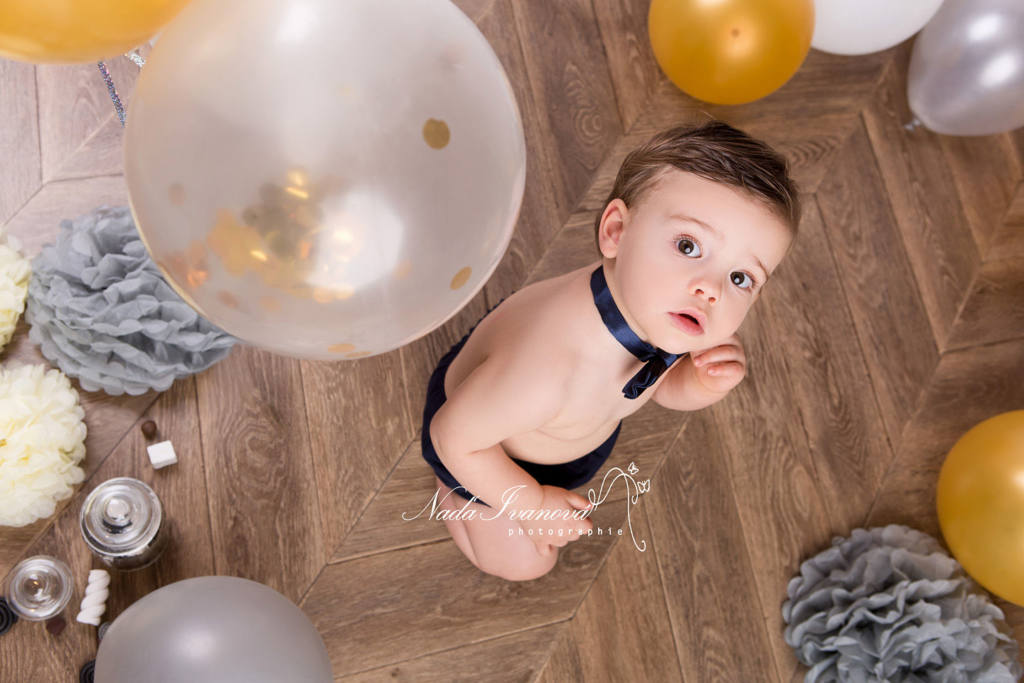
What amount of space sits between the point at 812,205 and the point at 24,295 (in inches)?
54.6

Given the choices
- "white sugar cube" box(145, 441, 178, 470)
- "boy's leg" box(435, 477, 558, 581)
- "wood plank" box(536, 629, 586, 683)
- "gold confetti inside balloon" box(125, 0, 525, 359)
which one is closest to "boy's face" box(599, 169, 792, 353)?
A: "gold confetti inside balloon" box(125, 0, 525, 359)

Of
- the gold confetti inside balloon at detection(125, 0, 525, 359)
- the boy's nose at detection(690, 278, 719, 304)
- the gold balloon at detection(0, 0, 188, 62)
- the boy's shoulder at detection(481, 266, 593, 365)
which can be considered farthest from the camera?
the boy's shoulder at detection(481, 266, 593, 365)

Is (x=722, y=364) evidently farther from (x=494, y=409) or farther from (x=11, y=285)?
(x=11, y=285)

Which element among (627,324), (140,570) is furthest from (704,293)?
(140,570)

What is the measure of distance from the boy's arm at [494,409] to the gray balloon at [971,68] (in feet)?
3.29

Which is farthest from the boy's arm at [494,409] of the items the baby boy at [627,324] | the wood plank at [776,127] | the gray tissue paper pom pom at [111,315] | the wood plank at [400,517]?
the wood plank at [776,127]

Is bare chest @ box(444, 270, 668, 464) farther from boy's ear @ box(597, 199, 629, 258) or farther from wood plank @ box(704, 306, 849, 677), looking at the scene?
wood plank @ box(704, 306, 849, 677)

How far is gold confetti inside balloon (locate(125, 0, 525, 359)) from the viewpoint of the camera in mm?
623

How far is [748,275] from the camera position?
2.93ft

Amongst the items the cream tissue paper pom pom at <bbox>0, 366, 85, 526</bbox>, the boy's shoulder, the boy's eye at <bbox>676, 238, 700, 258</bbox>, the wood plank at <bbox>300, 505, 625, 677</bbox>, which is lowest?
the wood plank at <bbox>300, 505, 625, 677</bbox>

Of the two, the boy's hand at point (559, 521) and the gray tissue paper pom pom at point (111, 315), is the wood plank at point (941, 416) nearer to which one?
the boy's hand at point (559, 521)

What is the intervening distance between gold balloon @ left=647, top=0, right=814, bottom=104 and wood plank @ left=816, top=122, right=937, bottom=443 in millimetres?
298

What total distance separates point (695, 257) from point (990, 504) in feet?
2.52

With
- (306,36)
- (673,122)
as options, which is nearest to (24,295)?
(306,36)
